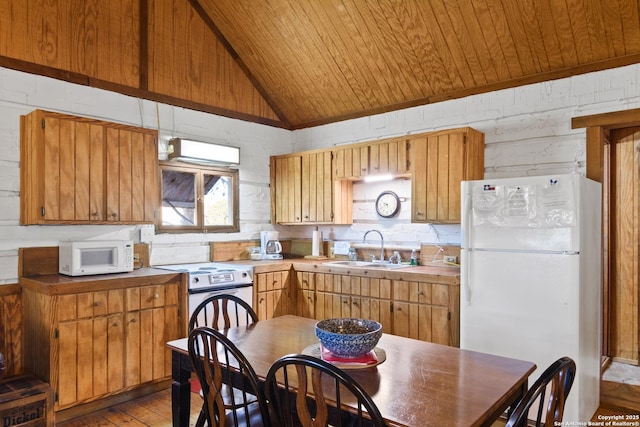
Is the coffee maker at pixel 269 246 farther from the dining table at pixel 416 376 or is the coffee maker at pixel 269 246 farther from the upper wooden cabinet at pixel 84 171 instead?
the dining table at pixel 416 376

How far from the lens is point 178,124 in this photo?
14.9 ft

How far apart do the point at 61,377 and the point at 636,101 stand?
15.0ft

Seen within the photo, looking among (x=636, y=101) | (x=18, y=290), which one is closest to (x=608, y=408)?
(x=636, y=101)

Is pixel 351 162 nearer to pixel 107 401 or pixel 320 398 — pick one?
pixel 107 401

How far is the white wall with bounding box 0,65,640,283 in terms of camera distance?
11.4 ft

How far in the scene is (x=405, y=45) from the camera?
13.2 feet

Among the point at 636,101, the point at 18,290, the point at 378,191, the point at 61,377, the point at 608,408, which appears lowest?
the point at 608,408

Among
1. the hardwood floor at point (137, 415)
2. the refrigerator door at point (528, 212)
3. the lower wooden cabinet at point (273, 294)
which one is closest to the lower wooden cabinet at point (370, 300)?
the lower wooden cabinet at point (273, 294)

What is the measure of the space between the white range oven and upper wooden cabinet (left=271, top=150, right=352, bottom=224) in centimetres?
108

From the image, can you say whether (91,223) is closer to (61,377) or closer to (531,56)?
(61,377)

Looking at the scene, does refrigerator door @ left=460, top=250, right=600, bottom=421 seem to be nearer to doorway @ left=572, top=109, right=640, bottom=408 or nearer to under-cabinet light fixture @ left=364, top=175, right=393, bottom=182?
doorway @ left=572, top=109, right=640, bottom=408

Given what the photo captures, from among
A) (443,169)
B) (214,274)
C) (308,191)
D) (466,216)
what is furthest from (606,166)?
(214,274)

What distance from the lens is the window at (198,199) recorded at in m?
4.53

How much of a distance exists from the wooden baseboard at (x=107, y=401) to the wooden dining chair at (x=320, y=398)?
2.36 m
